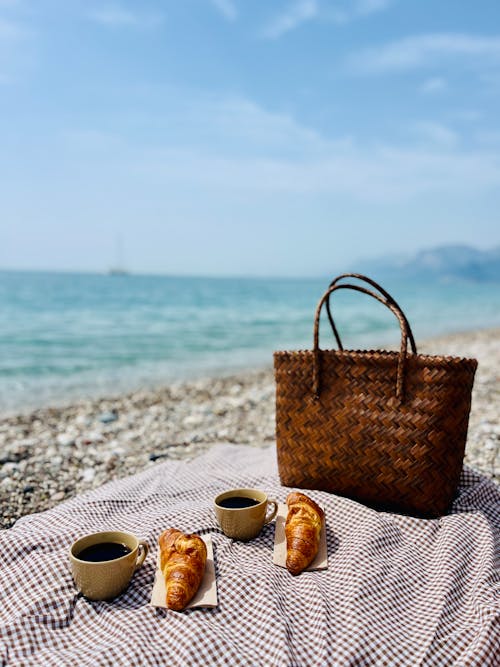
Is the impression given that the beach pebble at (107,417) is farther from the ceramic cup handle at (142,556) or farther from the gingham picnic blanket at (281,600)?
the ceramic cup handle at (142,556)

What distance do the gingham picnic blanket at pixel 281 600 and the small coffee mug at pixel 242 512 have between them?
8 centimetres

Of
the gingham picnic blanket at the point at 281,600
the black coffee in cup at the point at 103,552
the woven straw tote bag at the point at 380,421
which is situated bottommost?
the gingham picnic blanket at the point at 281,600

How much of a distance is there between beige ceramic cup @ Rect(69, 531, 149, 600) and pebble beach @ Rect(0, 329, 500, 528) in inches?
76.5

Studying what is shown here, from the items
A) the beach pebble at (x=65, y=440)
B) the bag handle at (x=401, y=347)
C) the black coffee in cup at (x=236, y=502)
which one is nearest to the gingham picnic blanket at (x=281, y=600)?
the black coffee in cup at (x=236, y=502)

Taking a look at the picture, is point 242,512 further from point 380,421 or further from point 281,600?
point 380,421

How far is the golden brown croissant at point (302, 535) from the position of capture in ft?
9.50

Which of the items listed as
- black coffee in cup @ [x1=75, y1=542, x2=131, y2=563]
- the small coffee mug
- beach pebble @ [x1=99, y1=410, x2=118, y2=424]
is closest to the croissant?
black coffee in cup @ [x1=75, y1=542, x2=131, y2=563]

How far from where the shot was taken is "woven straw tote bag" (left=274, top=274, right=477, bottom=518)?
3.31m

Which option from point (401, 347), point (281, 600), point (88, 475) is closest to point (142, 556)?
point (281, 600)

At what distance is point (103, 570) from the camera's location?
251cm

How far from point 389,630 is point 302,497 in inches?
34.3

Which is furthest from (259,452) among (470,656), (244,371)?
(244,371)

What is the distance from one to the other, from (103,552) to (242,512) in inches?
Result: 30.2

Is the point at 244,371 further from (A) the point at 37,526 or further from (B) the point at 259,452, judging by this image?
(A) the point at 37,526
